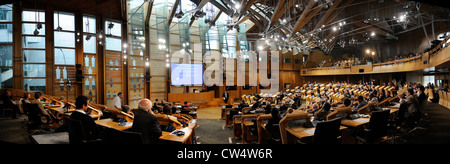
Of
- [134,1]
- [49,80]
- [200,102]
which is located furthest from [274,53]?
[49,80]

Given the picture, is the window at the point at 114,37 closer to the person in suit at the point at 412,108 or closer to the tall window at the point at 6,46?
the tall window at the point at 6,46

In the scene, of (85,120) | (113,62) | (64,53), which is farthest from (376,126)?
(64,53)

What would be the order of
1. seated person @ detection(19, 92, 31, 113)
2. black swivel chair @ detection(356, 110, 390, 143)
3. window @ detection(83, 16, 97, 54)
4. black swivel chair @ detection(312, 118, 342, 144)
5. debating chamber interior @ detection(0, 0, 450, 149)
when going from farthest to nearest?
window @ detection(83, 16, 97, 54) < seated person @ detection(19, 92, 31, 113) < debating chamber interior @ detection(0, 0, 450, 149) < black swivel chair @ detection(356, 110, 390, 143) < black swivel chair @ detection(312, 118, 342, 144)

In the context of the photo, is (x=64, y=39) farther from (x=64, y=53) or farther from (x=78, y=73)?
(x=78, y=73)

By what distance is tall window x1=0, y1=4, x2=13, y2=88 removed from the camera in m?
8.80

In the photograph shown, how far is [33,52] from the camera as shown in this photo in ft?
30.6

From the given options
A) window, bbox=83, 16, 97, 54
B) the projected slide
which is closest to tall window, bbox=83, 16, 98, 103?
window, bbox=83, 16, 97, 54

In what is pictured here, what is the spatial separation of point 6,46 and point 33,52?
100 cm

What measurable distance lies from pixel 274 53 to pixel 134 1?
15.3 metres

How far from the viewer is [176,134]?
326 centimetres

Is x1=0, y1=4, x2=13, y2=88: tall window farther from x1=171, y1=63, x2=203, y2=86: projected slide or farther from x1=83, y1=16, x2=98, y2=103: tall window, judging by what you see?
x1=171, y1=63, x2=203, y2=86: projected slide

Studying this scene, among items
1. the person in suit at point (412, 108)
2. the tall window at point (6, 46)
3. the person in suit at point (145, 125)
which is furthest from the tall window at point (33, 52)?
the person in suit at point (412, 108)

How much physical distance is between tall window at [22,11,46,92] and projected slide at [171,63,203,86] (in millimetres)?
6959

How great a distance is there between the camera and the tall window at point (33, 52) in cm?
914
